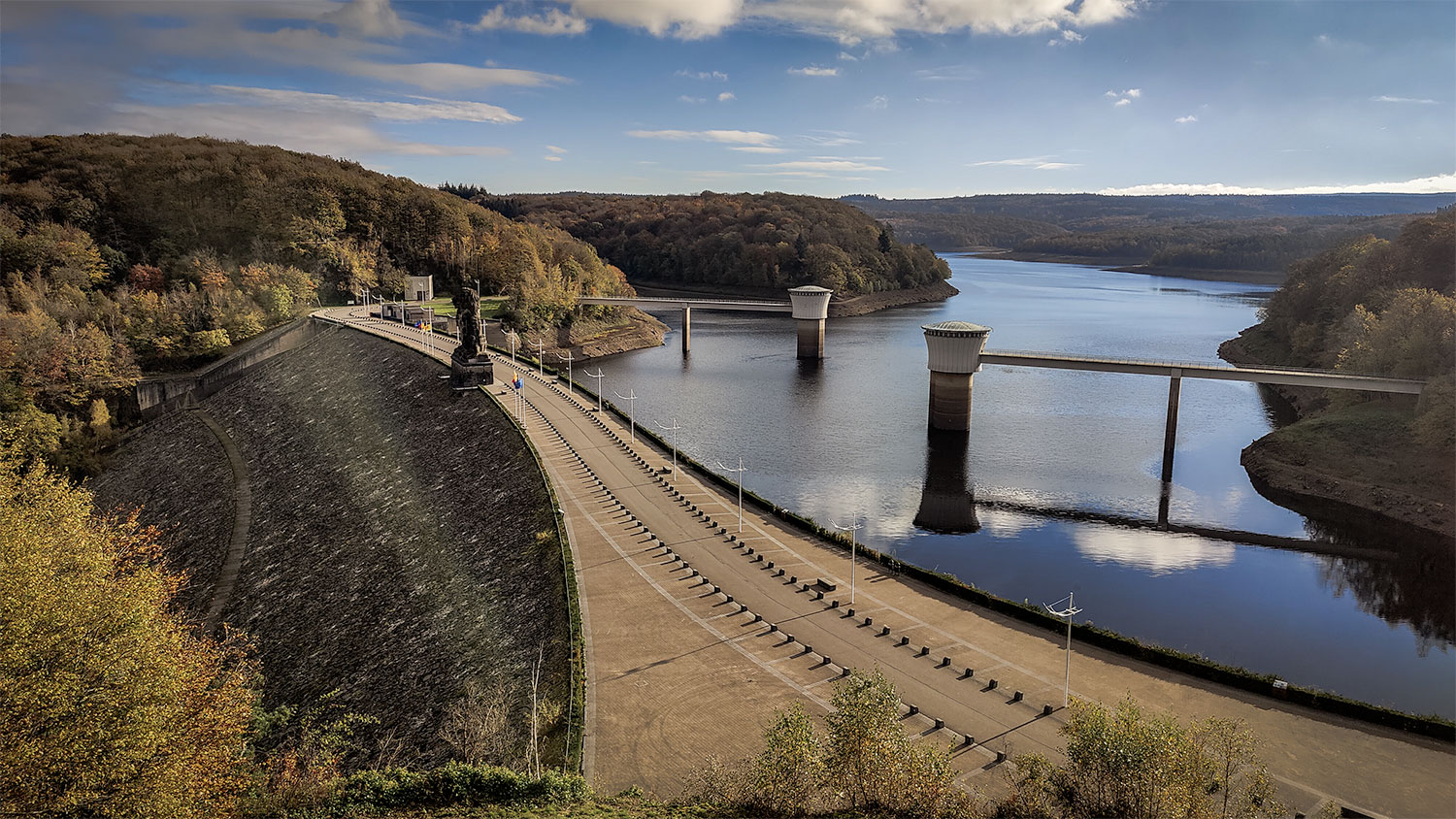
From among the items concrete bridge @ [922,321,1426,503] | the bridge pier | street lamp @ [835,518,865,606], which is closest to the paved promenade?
street lamp @ [835,518,865,606]

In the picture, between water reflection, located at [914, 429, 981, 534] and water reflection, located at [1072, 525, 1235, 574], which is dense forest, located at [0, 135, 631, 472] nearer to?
water reflection, located at [914, 429, 981, 534]

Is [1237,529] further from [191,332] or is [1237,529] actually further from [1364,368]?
[191,332]

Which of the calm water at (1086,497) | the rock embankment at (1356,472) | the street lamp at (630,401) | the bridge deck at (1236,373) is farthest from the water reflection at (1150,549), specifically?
the street lamp at (630,401)

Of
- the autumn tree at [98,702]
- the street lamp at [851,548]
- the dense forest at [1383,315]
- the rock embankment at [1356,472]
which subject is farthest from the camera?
the dense forest at [1383,315]

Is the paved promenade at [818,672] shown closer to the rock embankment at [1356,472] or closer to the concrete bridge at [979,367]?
the concrete bridge at [979,367]

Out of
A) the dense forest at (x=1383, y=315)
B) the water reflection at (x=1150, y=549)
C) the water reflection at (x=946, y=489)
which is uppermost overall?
the dense forest at (x=1383, y=315)

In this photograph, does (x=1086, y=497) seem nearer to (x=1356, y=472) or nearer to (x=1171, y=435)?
(x=1171, y=435)

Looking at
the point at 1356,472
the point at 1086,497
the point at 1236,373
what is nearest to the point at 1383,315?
the point at 1236,373
